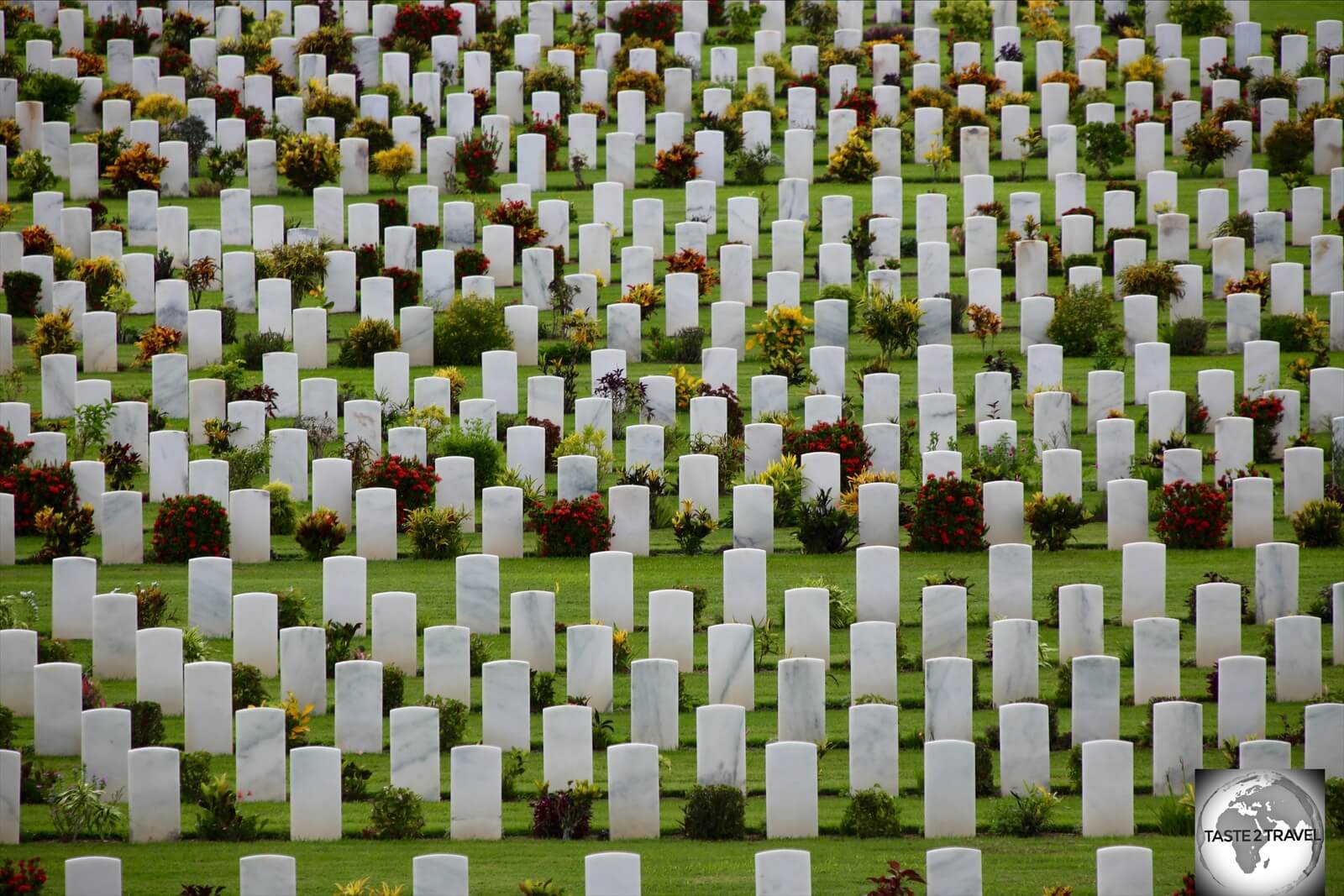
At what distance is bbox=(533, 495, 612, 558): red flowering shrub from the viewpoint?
2156cm

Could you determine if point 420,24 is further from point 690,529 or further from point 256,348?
point 690,529

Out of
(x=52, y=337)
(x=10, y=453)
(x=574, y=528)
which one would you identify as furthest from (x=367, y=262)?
(x=574, y=528)

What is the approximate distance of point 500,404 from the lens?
2514cm

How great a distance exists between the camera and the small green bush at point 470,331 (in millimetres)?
26297

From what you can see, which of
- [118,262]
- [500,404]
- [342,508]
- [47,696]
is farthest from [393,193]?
[47,696]

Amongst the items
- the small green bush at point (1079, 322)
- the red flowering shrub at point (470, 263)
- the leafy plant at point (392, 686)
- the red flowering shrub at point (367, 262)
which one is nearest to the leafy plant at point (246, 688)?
the leafy plant at point (392, 686)

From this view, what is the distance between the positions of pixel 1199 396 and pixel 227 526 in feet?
38.2

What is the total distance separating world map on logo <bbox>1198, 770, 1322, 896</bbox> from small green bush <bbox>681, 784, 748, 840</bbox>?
3636mm

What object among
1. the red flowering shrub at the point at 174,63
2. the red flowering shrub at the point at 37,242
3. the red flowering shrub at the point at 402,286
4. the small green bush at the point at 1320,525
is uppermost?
the red flowering shrub at the point at 174,63

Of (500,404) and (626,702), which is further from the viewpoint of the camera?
(500,404)

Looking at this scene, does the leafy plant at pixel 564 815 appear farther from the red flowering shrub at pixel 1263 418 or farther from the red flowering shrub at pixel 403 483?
the red flowering shrub at pixel 1263 418

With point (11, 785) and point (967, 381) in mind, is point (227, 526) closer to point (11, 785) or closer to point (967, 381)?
point (11, 785)

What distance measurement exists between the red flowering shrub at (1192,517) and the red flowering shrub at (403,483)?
8.04 metres

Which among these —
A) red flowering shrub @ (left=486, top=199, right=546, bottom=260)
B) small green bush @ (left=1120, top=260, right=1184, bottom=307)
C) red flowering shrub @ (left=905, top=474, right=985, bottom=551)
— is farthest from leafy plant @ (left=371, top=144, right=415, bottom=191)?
red flowering shrub @ (left=905, top=474, right=985, bottom=551)
